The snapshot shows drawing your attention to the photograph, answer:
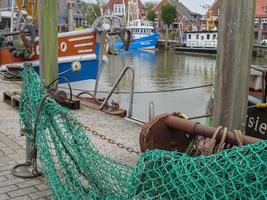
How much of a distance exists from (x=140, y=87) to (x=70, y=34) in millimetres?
8012

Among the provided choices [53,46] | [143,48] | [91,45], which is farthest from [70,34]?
[143,48]

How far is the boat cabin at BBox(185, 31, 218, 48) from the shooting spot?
51844mm

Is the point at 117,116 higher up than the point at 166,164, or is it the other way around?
the point at 166,164

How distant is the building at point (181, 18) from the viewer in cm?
8288

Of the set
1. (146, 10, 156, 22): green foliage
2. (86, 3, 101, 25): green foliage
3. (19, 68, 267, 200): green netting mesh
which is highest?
(146, 10, 156, 22): green foliage

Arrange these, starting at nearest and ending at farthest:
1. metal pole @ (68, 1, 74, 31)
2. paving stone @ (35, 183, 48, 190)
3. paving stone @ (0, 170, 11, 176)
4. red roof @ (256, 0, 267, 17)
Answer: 1. paving stone @ (35, 183, 48, 190)
2. paving stone @ (0, 170, 11, 176)
3. metal pole @ (68, 1, 74, 31)
4. red roof @ (256, 0, 267, 17)

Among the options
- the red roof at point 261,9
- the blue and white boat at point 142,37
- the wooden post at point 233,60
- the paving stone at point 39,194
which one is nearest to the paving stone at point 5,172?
the paving stone at point 39,194

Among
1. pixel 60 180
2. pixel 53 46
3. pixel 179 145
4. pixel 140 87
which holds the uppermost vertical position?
pixel 53 46

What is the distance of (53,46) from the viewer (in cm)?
837

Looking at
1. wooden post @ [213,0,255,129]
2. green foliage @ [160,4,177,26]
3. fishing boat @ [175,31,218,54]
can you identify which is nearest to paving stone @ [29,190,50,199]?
wooden post @ [213,0,255,129]

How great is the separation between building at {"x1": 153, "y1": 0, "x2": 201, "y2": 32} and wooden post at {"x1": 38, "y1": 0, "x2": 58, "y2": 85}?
7284 centimetres

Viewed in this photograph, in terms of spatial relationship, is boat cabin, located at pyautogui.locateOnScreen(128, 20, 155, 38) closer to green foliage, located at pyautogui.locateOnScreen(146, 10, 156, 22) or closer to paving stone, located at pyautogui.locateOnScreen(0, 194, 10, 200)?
green foliage, located at pyautogui.locateOnScreen(146, 10, 156, 22)

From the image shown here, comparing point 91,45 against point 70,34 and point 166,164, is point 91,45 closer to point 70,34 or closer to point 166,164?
point 70,34

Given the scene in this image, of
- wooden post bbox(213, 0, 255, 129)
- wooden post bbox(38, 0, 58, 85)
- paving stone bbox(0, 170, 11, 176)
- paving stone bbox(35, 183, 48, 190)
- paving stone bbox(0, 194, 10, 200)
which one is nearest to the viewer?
wooden post bbox(213, 0, 255, 129)
